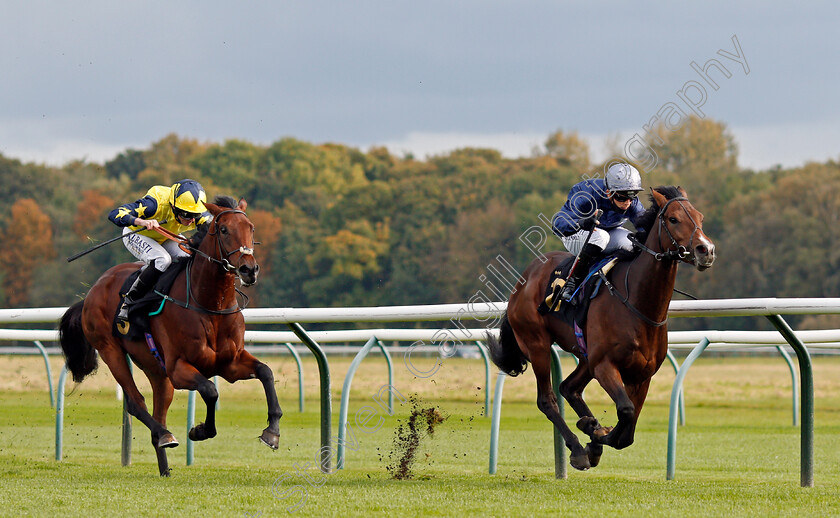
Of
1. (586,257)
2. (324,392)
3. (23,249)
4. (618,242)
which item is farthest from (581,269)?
(23,249)

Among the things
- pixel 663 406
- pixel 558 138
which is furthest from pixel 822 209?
pixel 663 406

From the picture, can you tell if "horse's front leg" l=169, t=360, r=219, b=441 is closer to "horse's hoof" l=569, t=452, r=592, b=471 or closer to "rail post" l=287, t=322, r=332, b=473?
"rail post" l=287, t=322, r=332, b=473

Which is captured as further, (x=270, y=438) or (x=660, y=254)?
(x=270, y=438)

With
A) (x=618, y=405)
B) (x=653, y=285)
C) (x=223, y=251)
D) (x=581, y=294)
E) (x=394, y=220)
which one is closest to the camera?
(x=618, y=405)

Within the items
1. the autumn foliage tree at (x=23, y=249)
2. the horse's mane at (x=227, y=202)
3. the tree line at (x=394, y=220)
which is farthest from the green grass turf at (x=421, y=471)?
the autumn foliage tree at (x=23, y=249)

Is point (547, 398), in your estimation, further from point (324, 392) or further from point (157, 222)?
point (157, 222)

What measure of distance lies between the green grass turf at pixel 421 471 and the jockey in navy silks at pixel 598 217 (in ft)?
4.37

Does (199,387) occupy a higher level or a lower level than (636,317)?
lower

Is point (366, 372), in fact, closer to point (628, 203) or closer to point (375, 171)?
point (628, 203)

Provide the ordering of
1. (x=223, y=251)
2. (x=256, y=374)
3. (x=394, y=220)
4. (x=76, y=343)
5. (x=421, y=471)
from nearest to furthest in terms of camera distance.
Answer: (x=223, y=251) → (x=256, y=374) → (x=421, y=471) → (x=76, y=343) → (x=394, y=220)

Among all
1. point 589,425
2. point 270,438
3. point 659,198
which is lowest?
point 270,438

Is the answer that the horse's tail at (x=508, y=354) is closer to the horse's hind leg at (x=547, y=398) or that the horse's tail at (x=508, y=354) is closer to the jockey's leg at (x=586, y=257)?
the horse's hind leg at (x=547, y=398)

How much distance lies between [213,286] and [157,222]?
0.96 m

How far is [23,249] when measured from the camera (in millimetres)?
34594
